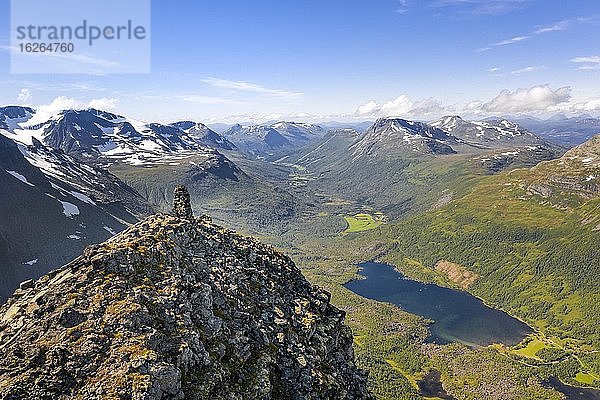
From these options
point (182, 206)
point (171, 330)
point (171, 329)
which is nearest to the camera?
point (171, 330)

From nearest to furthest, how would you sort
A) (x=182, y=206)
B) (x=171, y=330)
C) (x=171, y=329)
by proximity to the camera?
1. (x=171, y=330)
2. (x=171, y=329)
3. (x=182, y=206)

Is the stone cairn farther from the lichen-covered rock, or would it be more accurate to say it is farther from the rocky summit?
the rocky summit

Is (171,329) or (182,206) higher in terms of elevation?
(182,206)

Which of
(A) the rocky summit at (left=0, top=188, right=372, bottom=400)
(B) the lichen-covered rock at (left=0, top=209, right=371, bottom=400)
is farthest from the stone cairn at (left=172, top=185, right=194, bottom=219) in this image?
(A) the rocky summit at (left=0, top=188, right=372, bottom=400)

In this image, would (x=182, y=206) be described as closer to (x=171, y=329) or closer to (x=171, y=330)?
(x=171, y=329)

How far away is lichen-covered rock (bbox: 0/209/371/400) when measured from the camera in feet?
98.1

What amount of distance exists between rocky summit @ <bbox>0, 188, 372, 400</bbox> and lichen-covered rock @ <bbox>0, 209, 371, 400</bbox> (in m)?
0.08

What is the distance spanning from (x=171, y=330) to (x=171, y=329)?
0.14 m

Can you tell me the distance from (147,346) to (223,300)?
11.8 m

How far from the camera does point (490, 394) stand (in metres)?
152

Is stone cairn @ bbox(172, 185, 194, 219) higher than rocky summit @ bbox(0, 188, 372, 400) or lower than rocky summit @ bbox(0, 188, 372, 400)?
higher

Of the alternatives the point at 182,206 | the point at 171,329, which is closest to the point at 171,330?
the point at 171,329

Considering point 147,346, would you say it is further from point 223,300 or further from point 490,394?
point 490,394

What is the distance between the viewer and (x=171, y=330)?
34406mm
